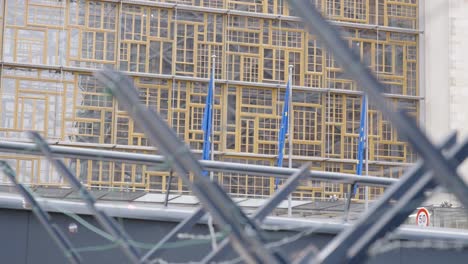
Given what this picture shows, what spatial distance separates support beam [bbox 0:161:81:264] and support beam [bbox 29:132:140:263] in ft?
1.22

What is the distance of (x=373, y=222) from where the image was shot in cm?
318

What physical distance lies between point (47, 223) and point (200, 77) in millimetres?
26961

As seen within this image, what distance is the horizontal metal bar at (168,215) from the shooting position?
266 inches

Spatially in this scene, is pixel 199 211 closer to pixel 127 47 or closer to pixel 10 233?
pixel 10 233

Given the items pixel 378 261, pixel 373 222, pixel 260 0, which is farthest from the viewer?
pixel 260 0

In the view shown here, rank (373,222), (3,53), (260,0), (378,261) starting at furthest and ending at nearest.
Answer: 1. (260,0)
2. (3,53)
3. (378,261)
4. (373,222)

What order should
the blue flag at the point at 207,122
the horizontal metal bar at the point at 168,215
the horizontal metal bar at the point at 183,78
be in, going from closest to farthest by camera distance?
the horizontal metal bar at the point at 168,215, the blue flag at the point at 207,122, the horizontal metal bar at the point at 183,78

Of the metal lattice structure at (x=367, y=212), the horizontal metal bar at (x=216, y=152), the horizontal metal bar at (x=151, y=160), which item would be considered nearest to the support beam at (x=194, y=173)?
the metal lattice structure at (x=367, y=212)

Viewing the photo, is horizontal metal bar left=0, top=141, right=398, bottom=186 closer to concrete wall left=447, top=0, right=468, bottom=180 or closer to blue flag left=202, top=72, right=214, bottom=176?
blue flag left=202, top=72, right=214, bottom=176

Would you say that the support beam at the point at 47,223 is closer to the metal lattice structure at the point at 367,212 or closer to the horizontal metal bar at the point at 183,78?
the metal lattice structure at the point at 367,212

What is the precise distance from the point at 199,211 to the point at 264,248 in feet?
3.95

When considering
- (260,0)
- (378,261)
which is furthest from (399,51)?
(378,261)

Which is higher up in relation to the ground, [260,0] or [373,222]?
[260,0]

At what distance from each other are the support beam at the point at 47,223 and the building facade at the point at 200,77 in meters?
24.2
